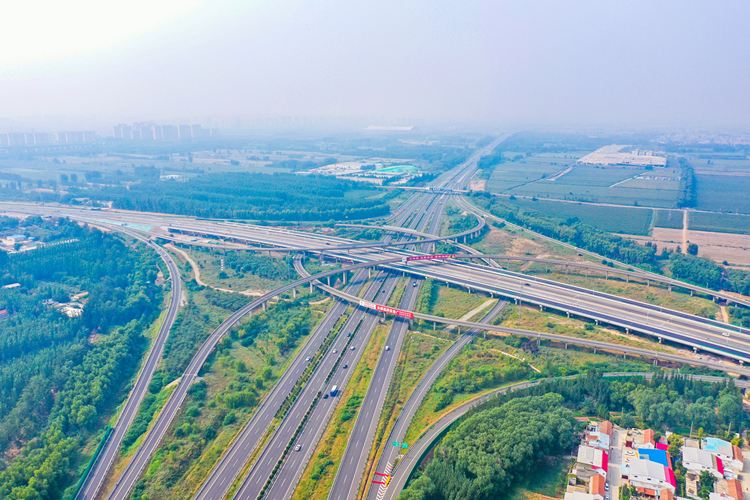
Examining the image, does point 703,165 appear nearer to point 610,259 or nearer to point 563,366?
point 610,259

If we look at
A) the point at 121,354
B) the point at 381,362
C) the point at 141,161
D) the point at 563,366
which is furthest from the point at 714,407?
the point at 141,161

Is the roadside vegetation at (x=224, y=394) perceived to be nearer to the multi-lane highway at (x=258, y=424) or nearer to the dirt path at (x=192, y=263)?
the multi-lane highway at (x=258, y=424)

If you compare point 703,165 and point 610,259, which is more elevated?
point 703,165

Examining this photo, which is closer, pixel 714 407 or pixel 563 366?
pixel 714 407

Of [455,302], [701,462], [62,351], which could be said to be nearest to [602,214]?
[455,302]

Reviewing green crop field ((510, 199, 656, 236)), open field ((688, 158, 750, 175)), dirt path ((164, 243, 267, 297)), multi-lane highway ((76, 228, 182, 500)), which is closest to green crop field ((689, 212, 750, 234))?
green crop field ((510, 199, 656, 236))

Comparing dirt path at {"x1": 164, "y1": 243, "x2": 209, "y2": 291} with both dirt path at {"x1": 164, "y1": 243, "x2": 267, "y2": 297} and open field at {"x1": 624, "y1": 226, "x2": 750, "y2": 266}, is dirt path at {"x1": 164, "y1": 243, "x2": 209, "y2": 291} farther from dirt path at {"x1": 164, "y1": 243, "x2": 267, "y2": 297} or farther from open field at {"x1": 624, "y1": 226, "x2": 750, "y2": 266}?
open field at {"x1": 624, "y1": 226, "x2": 750, "y2": 266}

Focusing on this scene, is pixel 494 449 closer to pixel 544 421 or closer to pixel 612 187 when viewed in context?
pixel 544 421
